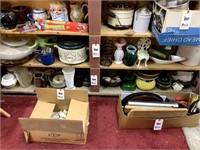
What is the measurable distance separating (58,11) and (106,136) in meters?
0.98

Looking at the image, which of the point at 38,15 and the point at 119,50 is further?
the point at 119,50

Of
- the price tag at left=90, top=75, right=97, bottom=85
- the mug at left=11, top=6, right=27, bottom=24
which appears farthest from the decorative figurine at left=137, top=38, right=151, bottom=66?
the mug at left=11, top=6, right=27, bottom=24

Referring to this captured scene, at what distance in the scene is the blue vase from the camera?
1596 mm

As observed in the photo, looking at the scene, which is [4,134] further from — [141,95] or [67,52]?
[141,95]

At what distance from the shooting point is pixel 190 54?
1592 mm

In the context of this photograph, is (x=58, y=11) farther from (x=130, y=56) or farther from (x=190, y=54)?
(x=190, y=54)

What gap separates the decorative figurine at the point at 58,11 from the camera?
1.48m

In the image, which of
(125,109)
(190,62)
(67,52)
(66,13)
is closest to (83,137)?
(125,109)

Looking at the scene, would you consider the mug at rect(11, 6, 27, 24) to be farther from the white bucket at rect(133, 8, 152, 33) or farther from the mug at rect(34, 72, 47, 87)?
the white bucket at rect(133, 8, 152, 33)

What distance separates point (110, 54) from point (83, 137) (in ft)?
2.48

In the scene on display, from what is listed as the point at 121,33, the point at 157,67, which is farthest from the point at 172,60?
the point at 121,33

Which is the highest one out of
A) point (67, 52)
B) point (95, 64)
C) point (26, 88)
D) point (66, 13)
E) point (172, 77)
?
point (66, 13)

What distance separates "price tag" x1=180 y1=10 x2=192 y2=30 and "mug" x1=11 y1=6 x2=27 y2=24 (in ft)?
3.84

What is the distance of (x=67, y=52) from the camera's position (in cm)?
157
